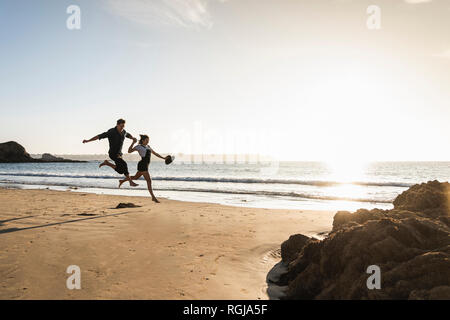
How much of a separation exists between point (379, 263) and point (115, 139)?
826 centimetres

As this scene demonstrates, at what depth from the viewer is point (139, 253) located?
590cm

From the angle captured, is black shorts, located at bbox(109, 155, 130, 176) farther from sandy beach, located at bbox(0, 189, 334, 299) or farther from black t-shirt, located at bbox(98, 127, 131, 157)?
sandy beach, located at bbox(0, 189, 334, 299)

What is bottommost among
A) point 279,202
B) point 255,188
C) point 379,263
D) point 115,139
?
point 255,188

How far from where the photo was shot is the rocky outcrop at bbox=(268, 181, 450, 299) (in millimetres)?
3256

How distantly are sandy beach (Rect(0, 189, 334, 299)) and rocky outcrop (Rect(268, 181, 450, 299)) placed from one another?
76 cm

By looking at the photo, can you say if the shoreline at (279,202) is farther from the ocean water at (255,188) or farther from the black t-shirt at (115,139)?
the black t-shirt at (115,139)

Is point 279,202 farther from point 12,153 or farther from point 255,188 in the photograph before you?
point 12,153

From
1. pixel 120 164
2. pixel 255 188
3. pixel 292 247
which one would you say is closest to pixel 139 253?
pixel 292 247
